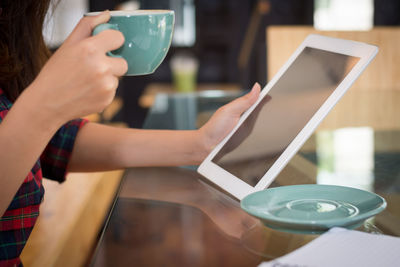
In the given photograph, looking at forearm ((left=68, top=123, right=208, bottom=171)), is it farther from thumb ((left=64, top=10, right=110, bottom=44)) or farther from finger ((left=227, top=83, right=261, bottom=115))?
thumb ((left=64, top=10, right=110, bottom=44))

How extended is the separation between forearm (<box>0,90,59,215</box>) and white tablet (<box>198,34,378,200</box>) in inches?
8.9

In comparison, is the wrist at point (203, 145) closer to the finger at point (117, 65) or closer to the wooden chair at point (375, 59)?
the finger at point (117, 65)

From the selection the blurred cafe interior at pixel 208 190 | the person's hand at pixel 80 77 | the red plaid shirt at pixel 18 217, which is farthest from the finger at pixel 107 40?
the red plaid shirt at pixel 18 217

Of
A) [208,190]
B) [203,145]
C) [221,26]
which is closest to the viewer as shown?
[208,190]

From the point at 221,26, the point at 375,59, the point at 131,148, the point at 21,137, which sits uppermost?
the point at 21,137

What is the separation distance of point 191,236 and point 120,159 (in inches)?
13.9

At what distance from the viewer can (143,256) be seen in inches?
17.9

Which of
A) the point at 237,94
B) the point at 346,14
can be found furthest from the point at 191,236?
the point at 346,14

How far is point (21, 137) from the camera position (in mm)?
558

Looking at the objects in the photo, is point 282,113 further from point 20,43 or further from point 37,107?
point 20,43

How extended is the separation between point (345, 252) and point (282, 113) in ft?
1.00

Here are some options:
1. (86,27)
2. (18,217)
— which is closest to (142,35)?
(86,27)

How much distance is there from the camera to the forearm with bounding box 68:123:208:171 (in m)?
0.80

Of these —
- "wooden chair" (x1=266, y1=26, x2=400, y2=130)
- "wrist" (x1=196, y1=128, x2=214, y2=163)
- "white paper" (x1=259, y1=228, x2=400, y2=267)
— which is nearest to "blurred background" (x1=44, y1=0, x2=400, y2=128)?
"wooden chair" (x1=266, y1=26, x2=400, y2=130)
